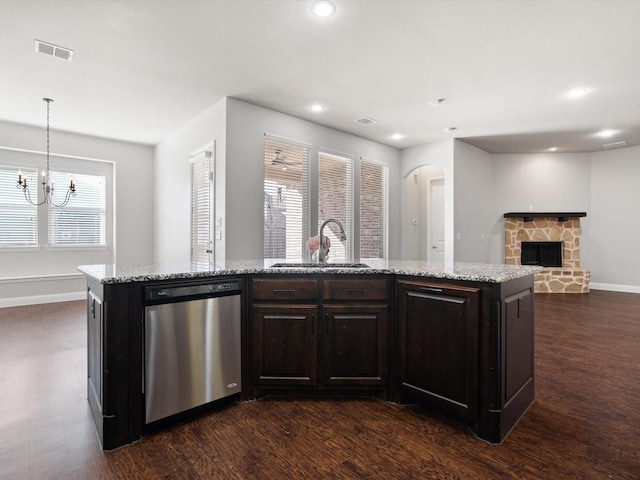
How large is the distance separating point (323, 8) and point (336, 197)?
10.3 ft

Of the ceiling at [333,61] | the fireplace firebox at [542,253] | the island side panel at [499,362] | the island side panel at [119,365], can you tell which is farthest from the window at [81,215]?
the fireplace firebox at [542,253]

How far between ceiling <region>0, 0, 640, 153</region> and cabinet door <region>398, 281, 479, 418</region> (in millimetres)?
2096

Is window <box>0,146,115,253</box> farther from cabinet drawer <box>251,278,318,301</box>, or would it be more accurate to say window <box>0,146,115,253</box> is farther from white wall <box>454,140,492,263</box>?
white wall <box>454,140,492,263</box>

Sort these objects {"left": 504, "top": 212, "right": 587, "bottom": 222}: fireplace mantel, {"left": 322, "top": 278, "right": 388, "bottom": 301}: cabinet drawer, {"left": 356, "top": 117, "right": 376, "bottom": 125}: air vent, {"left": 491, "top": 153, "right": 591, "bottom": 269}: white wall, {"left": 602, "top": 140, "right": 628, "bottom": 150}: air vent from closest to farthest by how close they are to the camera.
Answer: {"left": 322, "top": 278, "right": 388, "bottom": 301}: cabinet drawer → {"left": 356, "top": 117, "right": 376, "bottom": 125}: air vent → {"left": 602, "top": 140, "right": 628, "bottom": 150}: air vent → {"left": 504, "top": 212, "right": 587, "bottom": 222}: fireplace mantel → {"left": 491, "top": 153, "right": 591, "bottom": 269}: white wall

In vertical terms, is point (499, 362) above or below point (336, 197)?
below

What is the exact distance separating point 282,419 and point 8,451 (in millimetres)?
1437

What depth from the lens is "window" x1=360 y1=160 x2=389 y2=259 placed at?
596 centimetres

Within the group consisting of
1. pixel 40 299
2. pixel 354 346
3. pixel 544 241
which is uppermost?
pixel 544 241

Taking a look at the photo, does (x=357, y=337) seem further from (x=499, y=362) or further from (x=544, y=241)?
(x=544, y=241)

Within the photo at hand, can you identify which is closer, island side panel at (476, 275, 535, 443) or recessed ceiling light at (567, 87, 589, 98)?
island side panel at (476, 275, 535, 443)

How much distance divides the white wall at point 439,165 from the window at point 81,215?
5570mm

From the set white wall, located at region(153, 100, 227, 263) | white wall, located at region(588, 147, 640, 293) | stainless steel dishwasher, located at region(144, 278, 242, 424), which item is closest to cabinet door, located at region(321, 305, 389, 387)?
stainless steel dishwasher, located at region(144, 278, 242, 424)

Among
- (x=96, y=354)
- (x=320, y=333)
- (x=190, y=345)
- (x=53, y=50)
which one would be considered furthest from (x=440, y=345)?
(x=53, y=50)

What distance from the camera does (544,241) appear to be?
7211 mm
